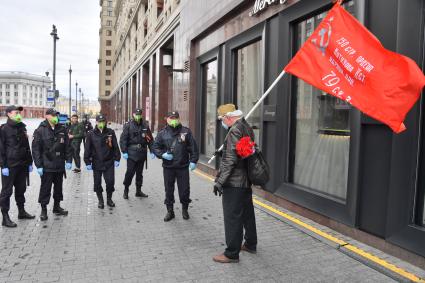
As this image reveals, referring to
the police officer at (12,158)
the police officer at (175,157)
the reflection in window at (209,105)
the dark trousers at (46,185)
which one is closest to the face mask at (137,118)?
the police officer at (175,157)

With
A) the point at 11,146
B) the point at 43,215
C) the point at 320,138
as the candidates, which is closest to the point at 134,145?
the point at 43,215

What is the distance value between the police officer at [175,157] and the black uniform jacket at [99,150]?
1265 mm

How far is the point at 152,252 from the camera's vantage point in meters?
4.70

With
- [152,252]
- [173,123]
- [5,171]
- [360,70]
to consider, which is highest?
[360,70]

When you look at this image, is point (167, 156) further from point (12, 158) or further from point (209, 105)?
point (209, 105)

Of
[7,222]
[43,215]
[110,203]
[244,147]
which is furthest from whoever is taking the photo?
[110,203]

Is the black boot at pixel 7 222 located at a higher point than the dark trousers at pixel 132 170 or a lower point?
lower

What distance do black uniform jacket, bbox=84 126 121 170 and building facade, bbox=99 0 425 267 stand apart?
3227mm

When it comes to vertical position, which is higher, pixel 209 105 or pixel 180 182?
pixel 209 105

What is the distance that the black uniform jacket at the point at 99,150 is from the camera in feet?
23.2

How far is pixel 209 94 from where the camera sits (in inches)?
476

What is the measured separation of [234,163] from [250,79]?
16.9 feet

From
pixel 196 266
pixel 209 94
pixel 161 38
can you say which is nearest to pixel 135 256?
pixel 196 266

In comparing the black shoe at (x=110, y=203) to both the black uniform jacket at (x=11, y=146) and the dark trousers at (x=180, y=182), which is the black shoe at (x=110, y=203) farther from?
the black uniform jacket at (x=11, y=146)
